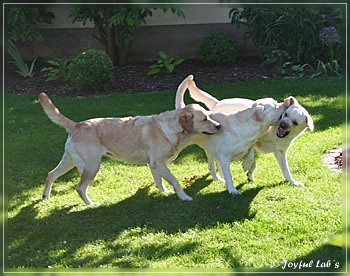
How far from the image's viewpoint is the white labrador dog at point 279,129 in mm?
4320

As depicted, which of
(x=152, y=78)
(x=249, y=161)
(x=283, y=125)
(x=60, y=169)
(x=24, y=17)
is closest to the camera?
(x=283, y=125)

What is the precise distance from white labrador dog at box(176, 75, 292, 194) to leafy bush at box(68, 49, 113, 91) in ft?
14.3

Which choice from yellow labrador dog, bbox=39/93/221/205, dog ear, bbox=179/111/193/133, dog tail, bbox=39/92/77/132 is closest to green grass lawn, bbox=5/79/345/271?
yellow labrador dog, bbox=39/93/221/205

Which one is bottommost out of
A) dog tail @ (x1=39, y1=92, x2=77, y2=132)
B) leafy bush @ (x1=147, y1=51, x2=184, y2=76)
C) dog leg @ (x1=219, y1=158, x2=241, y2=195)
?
leafy bush @ (x1=147, y1=51, x2=184, y2=76)

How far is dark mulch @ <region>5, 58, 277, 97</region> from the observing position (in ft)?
29.3

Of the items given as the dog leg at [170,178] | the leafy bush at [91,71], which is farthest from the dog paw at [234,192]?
the leafy bush at [91,71]

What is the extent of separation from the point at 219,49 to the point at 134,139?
18.2 feet

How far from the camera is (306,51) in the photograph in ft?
31.0

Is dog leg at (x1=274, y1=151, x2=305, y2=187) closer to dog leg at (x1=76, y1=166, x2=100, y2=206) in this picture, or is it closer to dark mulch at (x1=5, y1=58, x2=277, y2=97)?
dog leg at (x1=76, y1=166, x2=100, y2=206)

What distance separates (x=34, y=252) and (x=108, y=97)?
4902 millimetres

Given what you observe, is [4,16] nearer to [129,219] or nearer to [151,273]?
[151,273]

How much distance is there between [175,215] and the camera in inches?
166

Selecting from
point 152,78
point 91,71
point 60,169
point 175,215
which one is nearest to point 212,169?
point 175,215

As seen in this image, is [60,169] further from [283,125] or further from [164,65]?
[164,65]
